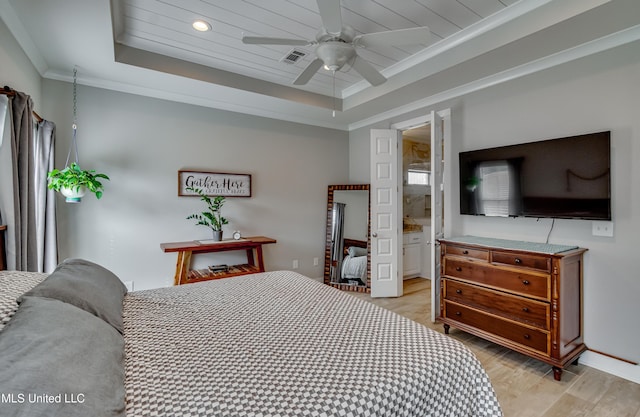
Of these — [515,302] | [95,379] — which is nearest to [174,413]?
[95,379]

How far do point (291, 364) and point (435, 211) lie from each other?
8.59 ft

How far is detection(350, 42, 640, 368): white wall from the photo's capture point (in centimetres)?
221

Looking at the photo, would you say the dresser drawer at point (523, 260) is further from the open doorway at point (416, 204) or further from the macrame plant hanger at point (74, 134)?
the macrame plant hanger at point (74, 134)

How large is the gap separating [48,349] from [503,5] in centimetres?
312

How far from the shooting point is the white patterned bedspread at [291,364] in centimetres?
86

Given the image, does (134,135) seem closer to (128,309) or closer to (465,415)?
(128,309)

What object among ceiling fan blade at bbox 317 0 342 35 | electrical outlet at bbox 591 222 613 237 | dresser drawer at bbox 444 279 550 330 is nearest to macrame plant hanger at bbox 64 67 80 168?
ceiling fan blade at bbox 317 0 342 35

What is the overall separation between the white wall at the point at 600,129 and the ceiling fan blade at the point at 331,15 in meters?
2.02

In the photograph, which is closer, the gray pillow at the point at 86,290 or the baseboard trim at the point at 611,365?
the gray pillow at the point at 86,290

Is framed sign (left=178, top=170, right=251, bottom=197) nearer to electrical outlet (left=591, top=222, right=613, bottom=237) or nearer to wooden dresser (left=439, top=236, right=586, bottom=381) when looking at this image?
wooden dresser (left=439, top=236, right=586, bottom=381)

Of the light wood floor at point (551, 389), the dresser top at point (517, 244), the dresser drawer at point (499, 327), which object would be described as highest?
the dresser top at point (517, 244)

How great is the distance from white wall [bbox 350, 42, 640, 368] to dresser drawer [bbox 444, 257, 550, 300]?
1.70 feet

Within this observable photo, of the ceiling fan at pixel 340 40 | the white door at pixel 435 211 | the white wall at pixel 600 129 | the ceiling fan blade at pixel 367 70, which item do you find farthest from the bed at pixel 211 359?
the white wall at pixel 600 129

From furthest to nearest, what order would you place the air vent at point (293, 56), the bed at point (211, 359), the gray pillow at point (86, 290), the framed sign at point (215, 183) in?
1. the framed sign at point (215, 183)
2. the air vent at point (293, 56)
3. the gray pillow at point (86, 290)
4. the bed at point (211, 359)
